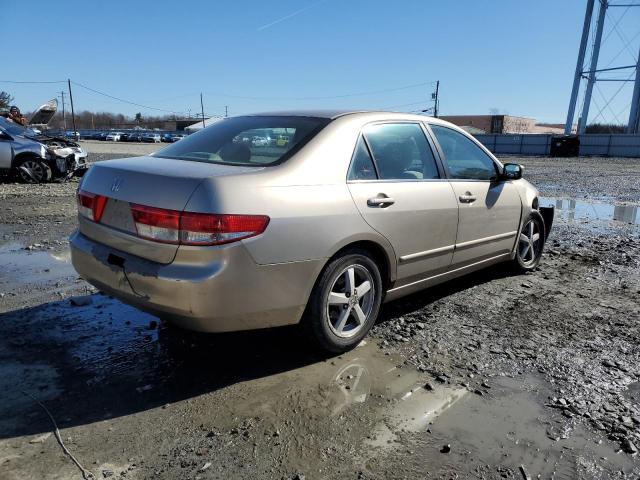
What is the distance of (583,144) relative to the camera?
43.2 metres

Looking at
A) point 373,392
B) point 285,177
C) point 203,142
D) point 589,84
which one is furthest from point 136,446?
point 589,84

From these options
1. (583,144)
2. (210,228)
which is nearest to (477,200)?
(210,228)

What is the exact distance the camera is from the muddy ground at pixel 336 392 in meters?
2.44

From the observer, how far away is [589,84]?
5272cm

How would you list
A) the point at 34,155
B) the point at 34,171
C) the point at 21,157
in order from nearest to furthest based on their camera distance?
the point at 21,157, the point at 34,155, the point at 34,171

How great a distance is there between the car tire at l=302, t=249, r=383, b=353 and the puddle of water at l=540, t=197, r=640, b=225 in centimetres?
722

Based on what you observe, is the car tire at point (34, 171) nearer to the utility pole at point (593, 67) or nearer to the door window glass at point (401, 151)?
the door window glass at point (401, 151)

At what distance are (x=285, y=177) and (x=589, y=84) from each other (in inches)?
2331

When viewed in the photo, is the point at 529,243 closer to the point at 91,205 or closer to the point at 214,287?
the point at 214,287

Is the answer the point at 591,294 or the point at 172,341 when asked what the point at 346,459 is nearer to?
the point at 172,341

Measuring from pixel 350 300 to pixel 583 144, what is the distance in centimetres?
4633

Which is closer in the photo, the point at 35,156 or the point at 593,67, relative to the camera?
the point at 35,156

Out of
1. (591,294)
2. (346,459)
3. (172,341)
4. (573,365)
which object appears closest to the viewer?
(346,459)

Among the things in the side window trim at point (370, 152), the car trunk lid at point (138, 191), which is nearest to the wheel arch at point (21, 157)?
the car trunk lid at point (138, 191)
